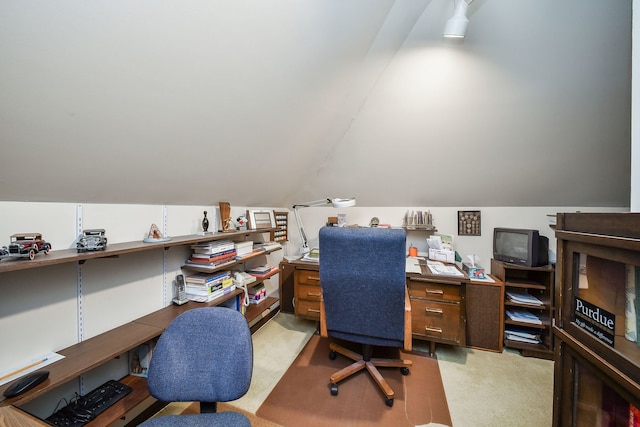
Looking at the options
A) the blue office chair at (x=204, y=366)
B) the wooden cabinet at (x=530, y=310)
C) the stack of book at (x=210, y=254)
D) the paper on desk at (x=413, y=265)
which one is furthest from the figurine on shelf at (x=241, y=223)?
the wooden cabinet at (x=530, y=310)

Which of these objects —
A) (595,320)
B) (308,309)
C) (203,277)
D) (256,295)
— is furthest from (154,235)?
(595,320)

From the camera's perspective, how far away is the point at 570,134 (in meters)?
2.07

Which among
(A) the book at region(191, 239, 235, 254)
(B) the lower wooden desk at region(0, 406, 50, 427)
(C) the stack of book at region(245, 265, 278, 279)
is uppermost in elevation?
(A) the book at region(191, 239, 235, 254)

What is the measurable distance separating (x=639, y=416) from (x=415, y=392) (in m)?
1.42

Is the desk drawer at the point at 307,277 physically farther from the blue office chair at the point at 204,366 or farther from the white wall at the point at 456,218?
the blue office chair at the point at 204,366

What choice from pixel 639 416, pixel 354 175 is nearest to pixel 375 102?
pixel 354 175

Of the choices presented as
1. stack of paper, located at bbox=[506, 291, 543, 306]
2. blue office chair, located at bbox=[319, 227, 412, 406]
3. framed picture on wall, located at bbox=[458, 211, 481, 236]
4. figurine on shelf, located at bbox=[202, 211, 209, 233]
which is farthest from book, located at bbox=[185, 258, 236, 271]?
stack of paper, located at bbox=[506, 291, 543, 306]

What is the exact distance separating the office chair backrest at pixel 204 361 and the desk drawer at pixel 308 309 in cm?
158

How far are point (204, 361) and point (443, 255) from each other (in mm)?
2456

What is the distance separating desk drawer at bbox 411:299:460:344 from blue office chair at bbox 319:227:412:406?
69cm

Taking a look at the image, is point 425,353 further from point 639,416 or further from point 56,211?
point 56,211

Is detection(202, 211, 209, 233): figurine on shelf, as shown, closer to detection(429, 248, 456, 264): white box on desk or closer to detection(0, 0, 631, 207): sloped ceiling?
detection(0, 0, 631, 207): sloped ceiling

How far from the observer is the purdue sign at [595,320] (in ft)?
2.40

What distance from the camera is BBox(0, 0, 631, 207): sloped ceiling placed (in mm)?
921
